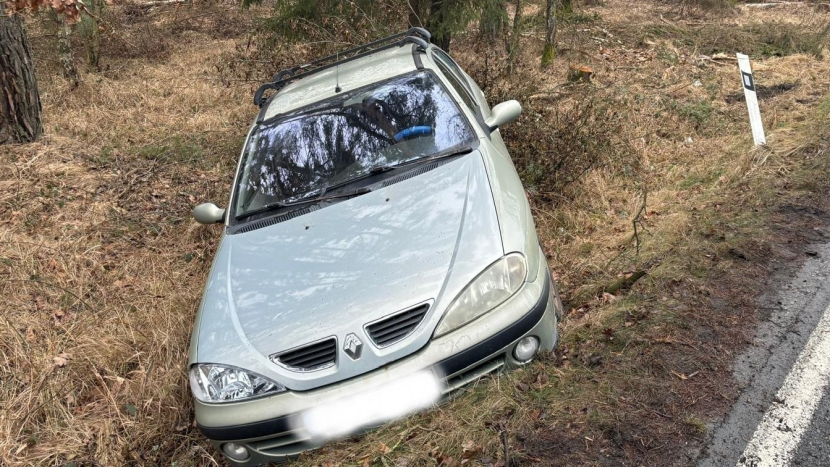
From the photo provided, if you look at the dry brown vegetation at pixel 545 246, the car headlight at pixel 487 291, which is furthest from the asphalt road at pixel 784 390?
the car headlight at pixel 487 291

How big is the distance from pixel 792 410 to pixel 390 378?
1.84 metres

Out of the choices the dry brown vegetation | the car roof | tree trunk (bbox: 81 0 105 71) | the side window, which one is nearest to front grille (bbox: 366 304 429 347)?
the dry brown vegetation

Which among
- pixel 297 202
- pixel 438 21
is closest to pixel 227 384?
pixel 297 202

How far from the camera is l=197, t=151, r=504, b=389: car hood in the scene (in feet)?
8.87

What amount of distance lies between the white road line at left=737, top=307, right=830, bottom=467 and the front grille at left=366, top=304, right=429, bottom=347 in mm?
1489

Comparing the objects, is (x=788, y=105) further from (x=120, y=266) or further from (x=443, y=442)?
(x=120, y=266)

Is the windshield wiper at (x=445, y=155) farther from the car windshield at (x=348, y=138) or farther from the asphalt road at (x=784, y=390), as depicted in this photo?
the asphalt road at (x=784, y=390)

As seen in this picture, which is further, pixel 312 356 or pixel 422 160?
pixel 422 160

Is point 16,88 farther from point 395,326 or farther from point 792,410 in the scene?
point 792,410

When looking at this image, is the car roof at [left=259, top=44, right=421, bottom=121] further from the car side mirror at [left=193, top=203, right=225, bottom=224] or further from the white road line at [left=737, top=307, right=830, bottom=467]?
the white road line at [left=737, top=307, right=830, bottom=467]

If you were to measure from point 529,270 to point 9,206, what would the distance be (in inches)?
217

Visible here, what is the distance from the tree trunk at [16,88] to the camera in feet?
20.9

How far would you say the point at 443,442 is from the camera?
2.71 m

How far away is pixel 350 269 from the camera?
9.66ft
